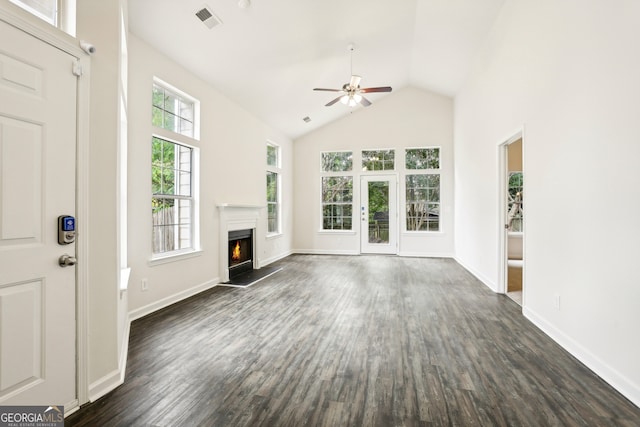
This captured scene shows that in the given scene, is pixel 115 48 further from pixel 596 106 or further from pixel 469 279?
pixel 469 279

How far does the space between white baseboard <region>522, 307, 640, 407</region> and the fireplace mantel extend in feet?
13.4

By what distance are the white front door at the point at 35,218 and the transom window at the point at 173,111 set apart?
2124mm

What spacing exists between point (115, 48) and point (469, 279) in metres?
5.42

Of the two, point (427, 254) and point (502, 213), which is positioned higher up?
point (502, 213)

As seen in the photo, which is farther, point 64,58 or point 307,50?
point 307,50

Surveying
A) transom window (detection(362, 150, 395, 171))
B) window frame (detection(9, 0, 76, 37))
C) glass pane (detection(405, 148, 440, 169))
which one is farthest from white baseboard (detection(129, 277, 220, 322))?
glass pane (detection(405, 148, 440, 169))

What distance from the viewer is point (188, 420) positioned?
168 cm

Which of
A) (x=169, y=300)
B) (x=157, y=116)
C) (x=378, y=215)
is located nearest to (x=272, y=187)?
(x=378, y=215)

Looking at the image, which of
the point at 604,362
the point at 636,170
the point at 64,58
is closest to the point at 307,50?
the point at 64,58

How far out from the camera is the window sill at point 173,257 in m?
3.52

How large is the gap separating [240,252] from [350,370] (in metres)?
3.76

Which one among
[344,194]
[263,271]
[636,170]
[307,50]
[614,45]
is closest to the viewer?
[636,170]

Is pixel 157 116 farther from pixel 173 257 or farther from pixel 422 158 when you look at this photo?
pixel 422 158

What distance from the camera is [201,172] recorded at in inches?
171
